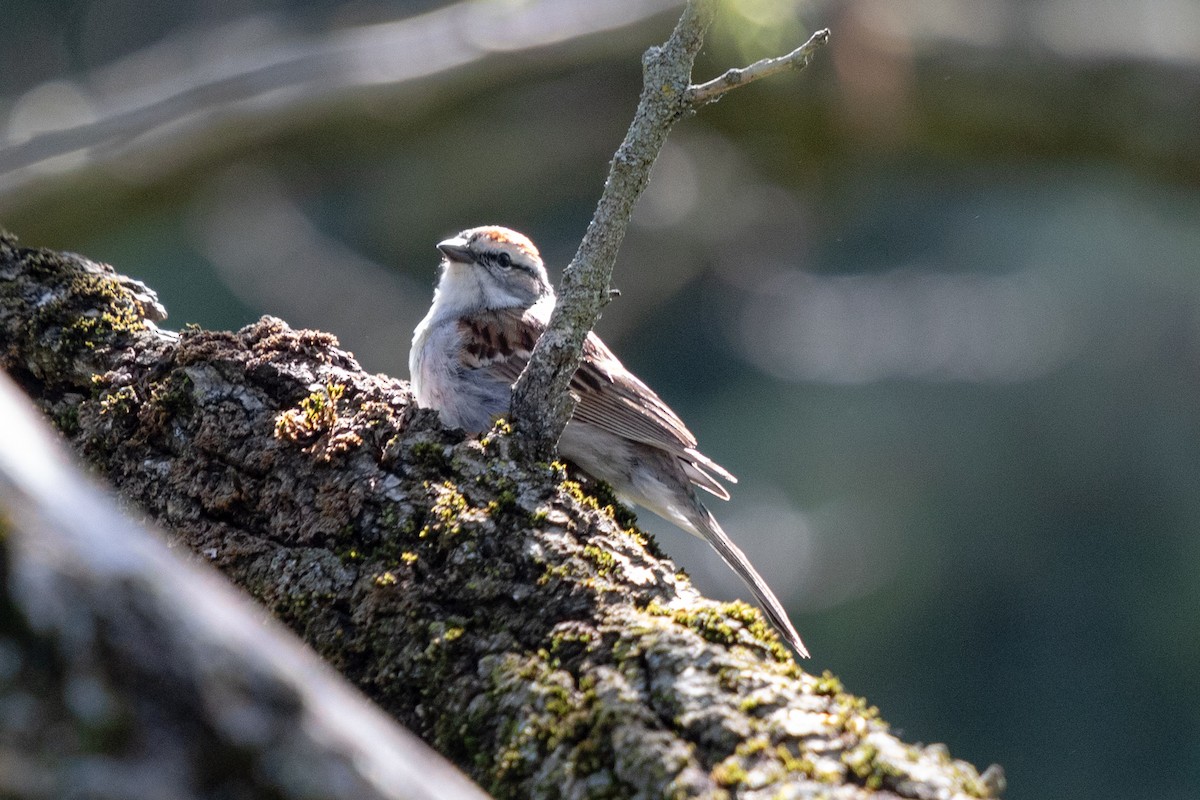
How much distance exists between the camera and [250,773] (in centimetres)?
106

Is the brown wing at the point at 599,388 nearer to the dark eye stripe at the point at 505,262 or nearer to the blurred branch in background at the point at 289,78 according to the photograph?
the dark eye stripe at the point at 505,262

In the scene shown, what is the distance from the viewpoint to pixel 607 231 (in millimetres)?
2428

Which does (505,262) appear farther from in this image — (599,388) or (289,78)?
(289,78)

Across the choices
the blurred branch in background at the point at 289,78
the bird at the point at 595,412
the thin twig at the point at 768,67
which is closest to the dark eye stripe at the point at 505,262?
the bird at the point at 595,412

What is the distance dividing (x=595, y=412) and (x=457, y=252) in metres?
1.05

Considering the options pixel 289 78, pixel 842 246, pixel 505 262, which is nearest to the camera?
pixel 505 262

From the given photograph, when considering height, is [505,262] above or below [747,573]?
above

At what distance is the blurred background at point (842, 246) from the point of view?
5.79 meters

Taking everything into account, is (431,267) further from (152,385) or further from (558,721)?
(558,721)

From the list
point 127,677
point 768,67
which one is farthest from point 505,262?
point 127,677

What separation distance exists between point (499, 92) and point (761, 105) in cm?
133

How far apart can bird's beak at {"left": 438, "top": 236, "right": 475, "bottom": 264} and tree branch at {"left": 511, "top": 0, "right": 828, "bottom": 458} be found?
2277mm

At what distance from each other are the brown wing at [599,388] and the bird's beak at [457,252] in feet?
1.21

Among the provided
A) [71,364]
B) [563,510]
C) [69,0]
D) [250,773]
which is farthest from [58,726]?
[69,0]
